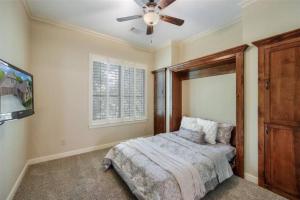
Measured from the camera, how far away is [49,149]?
3.02 meters

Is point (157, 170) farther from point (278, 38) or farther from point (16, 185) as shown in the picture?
point (278, 38)

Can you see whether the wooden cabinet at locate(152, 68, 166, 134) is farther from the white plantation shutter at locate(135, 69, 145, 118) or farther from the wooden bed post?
the wooden bed post

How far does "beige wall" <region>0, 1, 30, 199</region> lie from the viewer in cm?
166

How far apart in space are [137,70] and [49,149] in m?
2.92

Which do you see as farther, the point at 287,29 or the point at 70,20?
the point at 70,20

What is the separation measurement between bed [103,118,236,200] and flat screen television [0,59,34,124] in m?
1.51

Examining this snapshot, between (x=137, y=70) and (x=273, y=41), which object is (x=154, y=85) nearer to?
(x=137, y=70)

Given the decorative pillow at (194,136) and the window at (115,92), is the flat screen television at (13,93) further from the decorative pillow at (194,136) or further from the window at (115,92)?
the decorative pillow at (194,136)

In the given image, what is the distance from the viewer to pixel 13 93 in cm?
161

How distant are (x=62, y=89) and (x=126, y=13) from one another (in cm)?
209

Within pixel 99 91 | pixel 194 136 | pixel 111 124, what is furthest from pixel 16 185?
pixel 194 136

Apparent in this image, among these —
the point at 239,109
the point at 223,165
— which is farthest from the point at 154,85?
the point at 223,165

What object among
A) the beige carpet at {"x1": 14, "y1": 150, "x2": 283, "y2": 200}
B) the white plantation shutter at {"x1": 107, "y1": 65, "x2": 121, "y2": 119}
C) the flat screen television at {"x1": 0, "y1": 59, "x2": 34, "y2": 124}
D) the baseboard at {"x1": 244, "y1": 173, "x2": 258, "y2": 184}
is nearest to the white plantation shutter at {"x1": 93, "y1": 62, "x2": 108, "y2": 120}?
the white plantation shutter at {"x1": 107, "y1": 65, "x2": 121, "y2": 119}

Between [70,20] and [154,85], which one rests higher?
[70,20]
